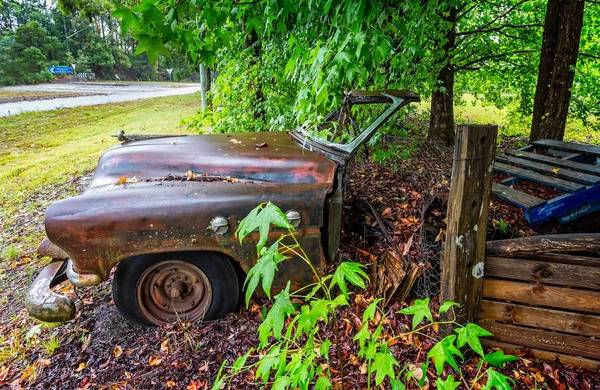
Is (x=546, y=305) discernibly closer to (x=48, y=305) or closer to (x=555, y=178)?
(x=555, y=178)

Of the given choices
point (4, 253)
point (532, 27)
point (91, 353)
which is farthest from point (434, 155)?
point (4, 253)

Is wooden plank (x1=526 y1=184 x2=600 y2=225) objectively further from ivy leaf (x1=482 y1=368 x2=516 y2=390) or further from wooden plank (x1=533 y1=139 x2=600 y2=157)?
ivy leaf (x1=482 y1=368 x2=516 y2=390)

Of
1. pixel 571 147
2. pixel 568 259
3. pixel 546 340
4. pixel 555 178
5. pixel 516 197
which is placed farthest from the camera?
pixel 571 147

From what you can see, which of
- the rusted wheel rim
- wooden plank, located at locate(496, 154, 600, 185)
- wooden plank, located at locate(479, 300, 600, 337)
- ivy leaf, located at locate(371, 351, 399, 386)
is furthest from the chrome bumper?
wooden plank, located at locate(496, 154, 600, 185)

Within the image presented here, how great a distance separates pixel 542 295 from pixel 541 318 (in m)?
0.15

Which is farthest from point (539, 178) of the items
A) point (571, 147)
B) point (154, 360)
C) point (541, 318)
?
point (154, 360)

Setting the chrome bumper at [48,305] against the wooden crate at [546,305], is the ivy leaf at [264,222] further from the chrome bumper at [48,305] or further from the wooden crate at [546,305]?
the chrome bumper at [48,305]

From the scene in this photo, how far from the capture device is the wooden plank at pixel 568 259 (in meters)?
1.98

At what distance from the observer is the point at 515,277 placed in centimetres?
210

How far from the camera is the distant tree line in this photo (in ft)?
99.1

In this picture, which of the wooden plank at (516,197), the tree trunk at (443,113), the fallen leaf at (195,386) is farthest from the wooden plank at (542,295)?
the tree trunk at (443,113)

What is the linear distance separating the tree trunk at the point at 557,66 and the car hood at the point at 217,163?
4041mm

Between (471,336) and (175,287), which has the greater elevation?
(471,336)

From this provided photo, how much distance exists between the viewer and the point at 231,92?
5.41 meters
